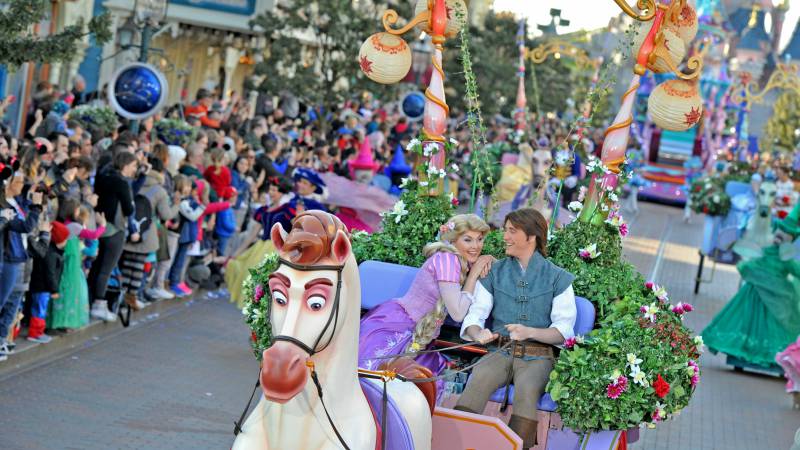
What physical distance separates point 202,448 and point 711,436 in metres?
4.96

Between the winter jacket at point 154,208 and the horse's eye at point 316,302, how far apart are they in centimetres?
870

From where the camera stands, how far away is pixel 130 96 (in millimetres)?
16156

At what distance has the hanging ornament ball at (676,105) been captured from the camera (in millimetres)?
9266

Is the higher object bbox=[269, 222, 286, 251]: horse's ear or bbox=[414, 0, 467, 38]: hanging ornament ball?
bbox=[414, 0, 467, 38]: hanging ornament ball

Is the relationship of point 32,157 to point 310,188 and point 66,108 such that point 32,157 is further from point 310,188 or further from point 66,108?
point 66,108

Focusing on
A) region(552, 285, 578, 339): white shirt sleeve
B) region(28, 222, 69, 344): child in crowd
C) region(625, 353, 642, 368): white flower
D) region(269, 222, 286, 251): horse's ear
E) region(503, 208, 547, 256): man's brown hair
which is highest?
region(269, 222, 286, 251): horse's ear

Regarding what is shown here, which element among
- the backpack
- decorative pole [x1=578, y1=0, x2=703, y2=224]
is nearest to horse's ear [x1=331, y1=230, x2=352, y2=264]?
decorative pole [x1=578, y1=0, x2=703, y2=224]

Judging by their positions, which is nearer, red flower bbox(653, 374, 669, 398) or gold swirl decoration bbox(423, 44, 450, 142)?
red flower bbox(653, 374, 669, 398)

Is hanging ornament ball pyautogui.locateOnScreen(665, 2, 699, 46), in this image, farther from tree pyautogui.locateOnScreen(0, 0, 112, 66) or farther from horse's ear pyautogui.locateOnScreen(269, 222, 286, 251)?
tree pyautogui.locateOnScreen(0, 0, 112, 66)

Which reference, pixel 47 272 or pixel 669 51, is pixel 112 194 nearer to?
pixel 47 272

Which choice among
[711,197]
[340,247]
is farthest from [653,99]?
[711,197]

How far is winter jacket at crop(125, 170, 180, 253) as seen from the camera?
14.0 m

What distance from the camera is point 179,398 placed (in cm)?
1152

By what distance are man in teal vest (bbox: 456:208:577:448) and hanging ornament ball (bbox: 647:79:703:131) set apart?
5.22 feet
